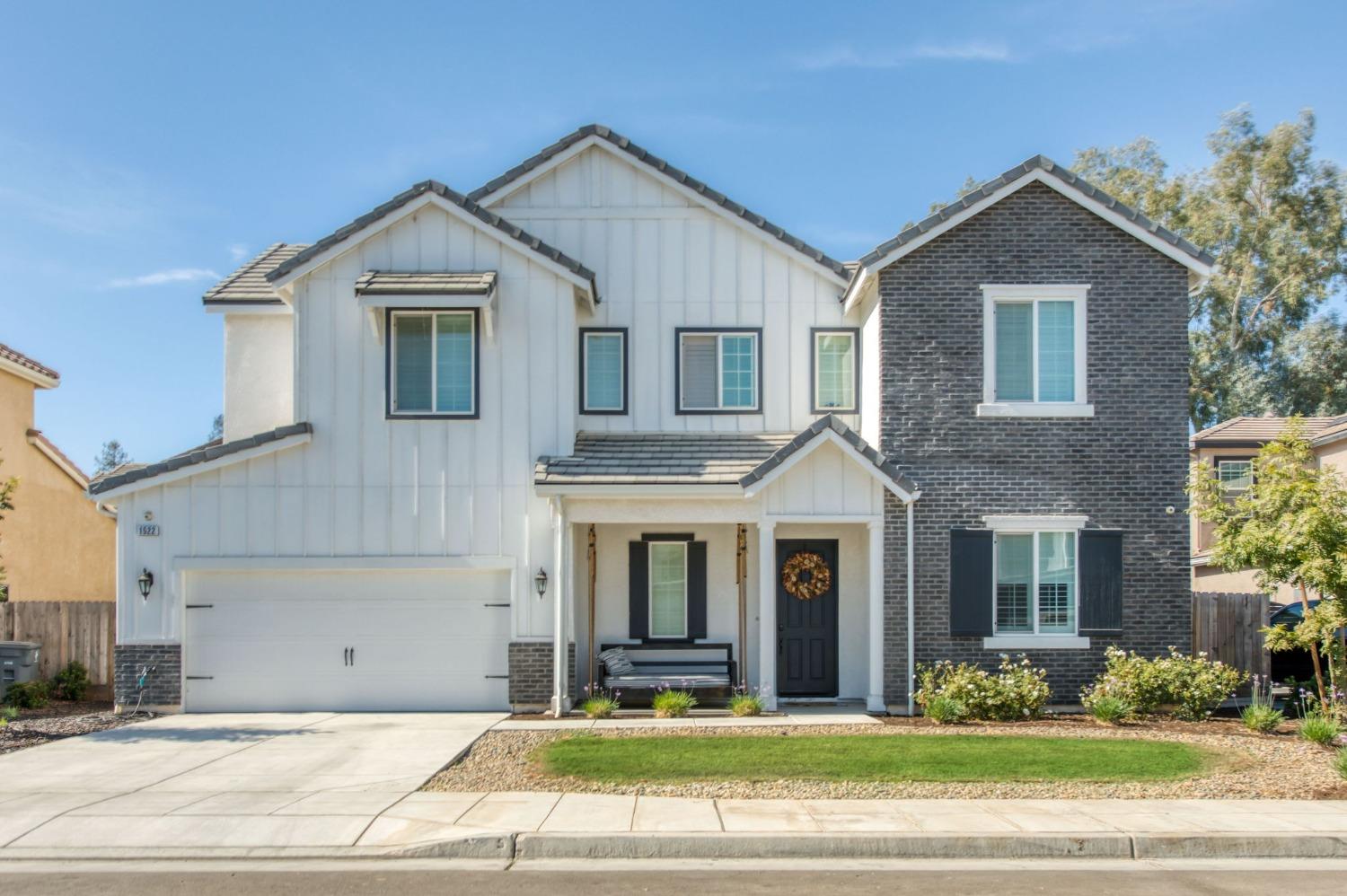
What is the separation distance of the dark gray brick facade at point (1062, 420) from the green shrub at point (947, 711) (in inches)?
92.8

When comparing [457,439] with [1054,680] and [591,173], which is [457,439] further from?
[1054,680]

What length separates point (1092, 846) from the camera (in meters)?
8.57

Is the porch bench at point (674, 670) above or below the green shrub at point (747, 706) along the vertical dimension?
above

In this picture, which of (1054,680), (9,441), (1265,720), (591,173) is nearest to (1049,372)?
(1054,680)

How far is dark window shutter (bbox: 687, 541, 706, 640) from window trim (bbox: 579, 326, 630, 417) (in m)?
2.24

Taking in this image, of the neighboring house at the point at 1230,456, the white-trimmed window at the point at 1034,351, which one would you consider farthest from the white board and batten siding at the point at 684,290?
the neighboring house at the point at 1230,456

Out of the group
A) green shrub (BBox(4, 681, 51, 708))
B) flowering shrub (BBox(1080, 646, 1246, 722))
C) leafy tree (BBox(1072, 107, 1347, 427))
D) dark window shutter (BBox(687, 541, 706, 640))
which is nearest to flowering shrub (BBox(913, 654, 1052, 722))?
flowering shrub (BBox(1080, 646, 1246, 722))

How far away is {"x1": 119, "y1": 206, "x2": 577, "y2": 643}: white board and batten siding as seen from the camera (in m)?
15.2

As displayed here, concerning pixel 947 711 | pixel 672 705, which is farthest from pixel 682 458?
pixel 947 711

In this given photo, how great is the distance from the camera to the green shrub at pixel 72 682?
16516 millimetres

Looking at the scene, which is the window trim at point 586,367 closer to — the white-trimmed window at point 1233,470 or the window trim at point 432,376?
the window trim at point 432,376

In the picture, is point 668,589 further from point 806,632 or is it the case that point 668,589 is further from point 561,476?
point 561,476

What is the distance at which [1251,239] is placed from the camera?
118ft

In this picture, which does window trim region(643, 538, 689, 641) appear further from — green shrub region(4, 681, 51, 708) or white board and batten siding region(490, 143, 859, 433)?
green shrub region(4, 681, 51, 708)
